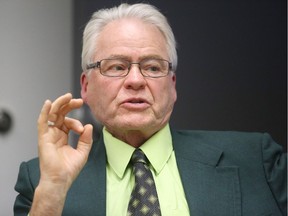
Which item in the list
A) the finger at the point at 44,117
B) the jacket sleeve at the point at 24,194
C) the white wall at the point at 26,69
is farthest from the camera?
the white wall at the point at 26,69

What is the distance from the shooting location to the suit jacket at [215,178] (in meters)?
1.30

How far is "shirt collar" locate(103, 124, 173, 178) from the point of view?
1368 millimetres

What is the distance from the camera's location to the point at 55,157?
1127 mm

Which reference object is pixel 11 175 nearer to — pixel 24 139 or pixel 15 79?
pixel 24 139

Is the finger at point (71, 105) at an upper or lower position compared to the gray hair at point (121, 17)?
lower

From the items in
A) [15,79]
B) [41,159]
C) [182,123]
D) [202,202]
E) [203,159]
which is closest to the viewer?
[41,159]

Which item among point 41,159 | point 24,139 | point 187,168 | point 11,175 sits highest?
point 41,159

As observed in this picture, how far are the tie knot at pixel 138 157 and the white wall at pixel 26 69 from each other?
0.72 metres

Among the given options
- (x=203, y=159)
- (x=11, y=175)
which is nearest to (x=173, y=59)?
(x=203, y=159)

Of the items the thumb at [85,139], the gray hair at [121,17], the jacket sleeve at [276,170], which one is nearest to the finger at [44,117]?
the thumb at [85,139]

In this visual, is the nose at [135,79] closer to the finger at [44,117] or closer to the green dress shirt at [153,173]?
the green dress shirt at [153,173]

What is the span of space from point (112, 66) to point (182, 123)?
2.97 feet

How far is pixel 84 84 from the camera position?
1.51 meters

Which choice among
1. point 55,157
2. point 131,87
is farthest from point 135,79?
point 55,157
